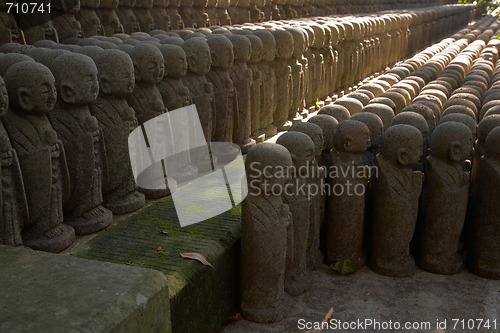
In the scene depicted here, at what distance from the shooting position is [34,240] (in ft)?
12.8

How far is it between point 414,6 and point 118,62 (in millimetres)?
22600

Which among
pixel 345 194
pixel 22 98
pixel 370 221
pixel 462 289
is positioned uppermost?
pixel 22 98

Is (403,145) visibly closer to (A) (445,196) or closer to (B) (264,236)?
(A) (445,196)

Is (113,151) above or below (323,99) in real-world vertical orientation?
above

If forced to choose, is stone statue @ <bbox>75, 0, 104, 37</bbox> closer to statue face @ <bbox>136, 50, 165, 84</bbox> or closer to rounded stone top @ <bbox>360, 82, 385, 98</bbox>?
statue face @ <bbox>136, 50, 165, 84</bbox>

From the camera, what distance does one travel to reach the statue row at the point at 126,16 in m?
6.46

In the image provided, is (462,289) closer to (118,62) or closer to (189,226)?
(189,226)

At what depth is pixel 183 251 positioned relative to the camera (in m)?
3.81

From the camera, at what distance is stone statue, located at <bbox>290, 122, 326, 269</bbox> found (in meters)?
4.31

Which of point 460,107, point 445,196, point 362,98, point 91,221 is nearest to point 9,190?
point 91,221

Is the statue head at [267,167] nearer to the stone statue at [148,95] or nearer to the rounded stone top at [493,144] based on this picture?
the stone statue at [148,95]

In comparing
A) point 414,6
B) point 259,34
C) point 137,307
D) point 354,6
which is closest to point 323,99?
→ point 259,34

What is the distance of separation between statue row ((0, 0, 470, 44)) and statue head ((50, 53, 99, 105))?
8.09ft

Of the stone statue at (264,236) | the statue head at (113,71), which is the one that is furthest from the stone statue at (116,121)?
the stone statue at (264,236)
